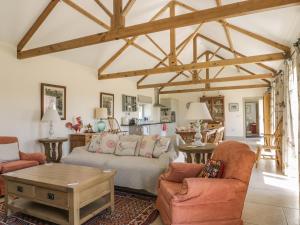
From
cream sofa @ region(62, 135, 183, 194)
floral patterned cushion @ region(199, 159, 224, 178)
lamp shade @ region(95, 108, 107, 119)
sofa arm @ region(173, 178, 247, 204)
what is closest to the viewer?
sofa arm @ region(173, 178, 247, 204)

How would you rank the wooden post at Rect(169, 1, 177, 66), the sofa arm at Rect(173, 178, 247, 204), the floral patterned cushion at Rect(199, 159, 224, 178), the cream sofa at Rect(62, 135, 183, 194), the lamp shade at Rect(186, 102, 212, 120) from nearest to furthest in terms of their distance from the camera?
the sofa arm at Rect(173, 178, 247, 204) < the floral patterned cushion at Rect(199, 159, 224, 178) < the cream sofa at Rect(62, 135, 183, 194) < the lamp shade at Rect(186, 102, 212, 120) < the wooden post at Rect(169, 1, 177, 66)

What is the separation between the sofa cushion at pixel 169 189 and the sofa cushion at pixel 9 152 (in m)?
2.67

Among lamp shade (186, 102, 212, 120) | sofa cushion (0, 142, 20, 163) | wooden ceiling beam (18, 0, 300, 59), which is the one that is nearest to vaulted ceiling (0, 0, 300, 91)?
wooden ceiling beam (18, 0, 300, 59)

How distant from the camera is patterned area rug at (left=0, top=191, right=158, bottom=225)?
2.52 metres

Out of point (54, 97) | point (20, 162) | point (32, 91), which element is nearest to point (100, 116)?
point (54, 97)

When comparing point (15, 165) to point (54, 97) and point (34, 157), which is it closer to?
point (34, 157)

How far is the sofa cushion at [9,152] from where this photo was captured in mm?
3688

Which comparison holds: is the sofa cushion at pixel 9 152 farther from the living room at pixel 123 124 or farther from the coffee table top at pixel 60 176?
the coffee table top at pixel 60 176

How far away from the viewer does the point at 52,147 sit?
201 inches

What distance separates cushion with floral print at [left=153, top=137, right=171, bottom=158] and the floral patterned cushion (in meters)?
1.09

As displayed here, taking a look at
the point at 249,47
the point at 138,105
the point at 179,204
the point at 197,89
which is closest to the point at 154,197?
the point at 179,204

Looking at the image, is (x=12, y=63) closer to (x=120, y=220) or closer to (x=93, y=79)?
(x=93, y=79)

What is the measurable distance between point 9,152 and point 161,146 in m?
2.53

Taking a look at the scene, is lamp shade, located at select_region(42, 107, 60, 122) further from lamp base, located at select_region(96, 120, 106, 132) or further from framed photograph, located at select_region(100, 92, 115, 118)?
framed photograph, located at select_region(100, 92, 115, 118)
